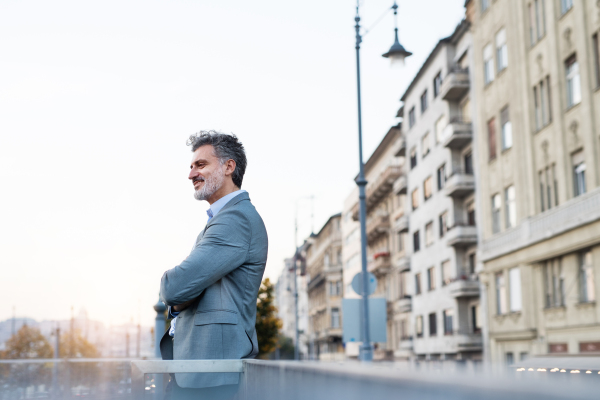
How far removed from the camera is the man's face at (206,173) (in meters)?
3.58

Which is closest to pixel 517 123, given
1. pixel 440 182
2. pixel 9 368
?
pixel 440 182

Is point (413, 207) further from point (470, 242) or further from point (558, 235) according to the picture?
point (558, 235)

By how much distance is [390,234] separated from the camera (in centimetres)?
5853

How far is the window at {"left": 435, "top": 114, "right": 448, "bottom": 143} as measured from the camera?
41.0 meters

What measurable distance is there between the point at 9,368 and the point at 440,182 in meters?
39.9

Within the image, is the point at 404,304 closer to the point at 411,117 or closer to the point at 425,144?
the point at 425,144

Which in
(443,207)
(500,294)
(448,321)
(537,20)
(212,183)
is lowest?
(448,321)

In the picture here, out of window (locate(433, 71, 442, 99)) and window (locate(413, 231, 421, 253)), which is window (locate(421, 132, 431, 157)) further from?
window (locate(413, 231, 421, 253))

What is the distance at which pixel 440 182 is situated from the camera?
140 feet

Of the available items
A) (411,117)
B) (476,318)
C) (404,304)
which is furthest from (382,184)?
(476,318)

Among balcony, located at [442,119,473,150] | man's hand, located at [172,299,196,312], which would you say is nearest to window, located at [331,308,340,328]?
balcony, located at [442,119,473,150]

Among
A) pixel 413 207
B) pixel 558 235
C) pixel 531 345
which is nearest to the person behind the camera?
pixel 558 235

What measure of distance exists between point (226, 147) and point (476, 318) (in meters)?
36.6

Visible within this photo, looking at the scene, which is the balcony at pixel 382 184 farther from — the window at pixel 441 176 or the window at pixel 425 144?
the window at pixel 441 176
